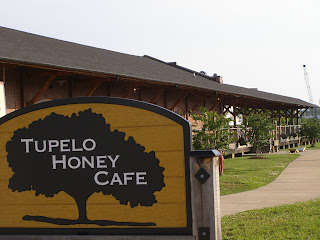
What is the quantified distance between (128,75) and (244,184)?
5.57 meters

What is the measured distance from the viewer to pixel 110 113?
4.48 m

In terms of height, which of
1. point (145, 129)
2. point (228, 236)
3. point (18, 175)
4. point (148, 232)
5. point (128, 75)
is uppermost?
point (128, 75)

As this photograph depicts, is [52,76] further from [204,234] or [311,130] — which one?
[311,130]

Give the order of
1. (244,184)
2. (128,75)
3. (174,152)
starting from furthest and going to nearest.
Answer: (128,75) → (244,184) → (174,152)

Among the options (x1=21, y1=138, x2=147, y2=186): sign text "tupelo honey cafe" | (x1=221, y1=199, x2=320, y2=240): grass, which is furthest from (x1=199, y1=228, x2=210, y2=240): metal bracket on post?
(x1=221, y1=199, x2=320, y2=240): grass

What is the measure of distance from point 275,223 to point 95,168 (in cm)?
456

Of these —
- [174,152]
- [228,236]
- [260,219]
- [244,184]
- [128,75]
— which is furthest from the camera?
[128,75]

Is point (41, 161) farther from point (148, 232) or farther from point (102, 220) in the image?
point (148, 232)

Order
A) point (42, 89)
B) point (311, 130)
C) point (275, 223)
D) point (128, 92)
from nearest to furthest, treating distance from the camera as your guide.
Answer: point (275, 223) < point (42, 89) < point (128, 92) < point (311, 130)

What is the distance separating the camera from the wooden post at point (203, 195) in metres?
4.29

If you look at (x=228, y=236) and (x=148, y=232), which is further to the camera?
(x=228, y=236)

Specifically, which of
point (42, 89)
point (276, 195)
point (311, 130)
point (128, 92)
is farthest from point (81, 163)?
point (311, 130)

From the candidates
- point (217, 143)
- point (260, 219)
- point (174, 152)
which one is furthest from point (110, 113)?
point (217, 143)

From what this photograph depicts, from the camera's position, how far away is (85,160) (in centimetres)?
450
